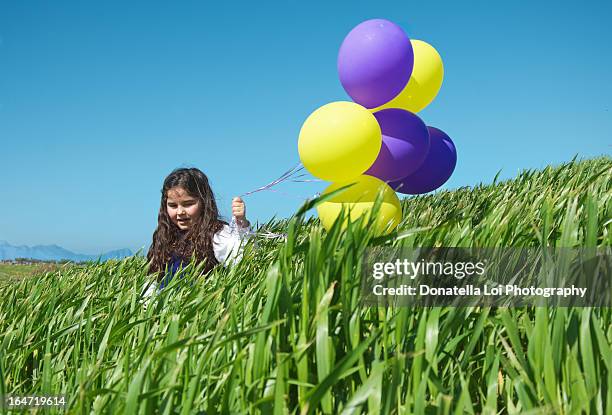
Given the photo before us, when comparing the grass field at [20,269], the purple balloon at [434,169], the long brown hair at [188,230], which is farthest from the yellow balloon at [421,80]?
the grass field at [20,269]

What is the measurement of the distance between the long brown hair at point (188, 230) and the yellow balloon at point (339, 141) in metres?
1.06

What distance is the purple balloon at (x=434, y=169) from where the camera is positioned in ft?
11.0

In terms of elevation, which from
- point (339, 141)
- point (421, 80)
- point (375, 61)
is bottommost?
point (339, 141)

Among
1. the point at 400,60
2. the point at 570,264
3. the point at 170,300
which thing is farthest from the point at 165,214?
the point at 570,264

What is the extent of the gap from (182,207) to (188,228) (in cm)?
15

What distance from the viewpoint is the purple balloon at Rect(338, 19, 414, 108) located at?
2.80 meters

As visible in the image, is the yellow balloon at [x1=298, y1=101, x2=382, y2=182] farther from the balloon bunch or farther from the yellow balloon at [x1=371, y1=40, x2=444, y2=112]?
the yellow balloon at [x1=371, y1=40, x2=444, y2=112]

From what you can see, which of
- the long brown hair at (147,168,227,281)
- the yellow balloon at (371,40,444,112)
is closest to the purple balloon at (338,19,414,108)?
the yellow balloon at (371,40,444,112)

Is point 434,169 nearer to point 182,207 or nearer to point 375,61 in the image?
point 375,61

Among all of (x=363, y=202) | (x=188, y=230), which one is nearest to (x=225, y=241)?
(x=188, y=230)

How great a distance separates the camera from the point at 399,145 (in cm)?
289

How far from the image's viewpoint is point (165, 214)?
147 inches

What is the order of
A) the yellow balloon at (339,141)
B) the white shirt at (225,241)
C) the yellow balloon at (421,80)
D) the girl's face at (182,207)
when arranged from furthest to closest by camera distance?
the girl's face at (182,207)
the white shirt at (225,241)
the yellow balloon at (421,80)
the yellow balloon at (339,141)

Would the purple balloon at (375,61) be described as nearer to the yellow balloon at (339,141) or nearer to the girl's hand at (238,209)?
the yellow balloon at (339,141)
